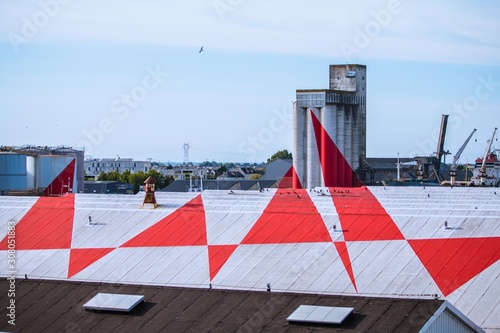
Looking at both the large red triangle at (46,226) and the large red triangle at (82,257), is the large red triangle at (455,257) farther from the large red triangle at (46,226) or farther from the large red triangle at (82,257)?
the large red triangle at (46,226)

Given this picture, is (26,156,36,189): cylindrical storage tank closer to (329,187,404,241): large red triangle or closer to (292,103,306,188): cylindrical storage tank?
(292,103,306,188): cylindrical storage tank

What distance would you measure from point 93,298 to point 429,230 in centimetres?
1194

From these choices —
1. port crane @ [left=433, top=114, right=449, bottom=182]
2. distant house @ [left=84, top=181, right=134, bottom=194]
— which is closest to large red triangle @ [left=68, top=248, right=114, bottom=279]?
port crane @ [left=433, top=114, right=449, bottom=182]

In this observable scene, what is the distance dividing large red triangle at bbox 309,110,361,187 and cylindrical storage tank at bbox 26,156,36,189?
2283 centimetres

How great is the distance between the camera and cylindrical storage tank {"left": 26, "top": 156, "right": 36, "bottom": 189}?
2434 inches

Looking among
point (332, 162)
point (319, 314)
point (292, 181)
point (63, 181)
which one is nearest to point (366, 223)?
point (319, 314)

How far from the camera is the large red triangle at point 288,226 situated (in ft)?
94.3

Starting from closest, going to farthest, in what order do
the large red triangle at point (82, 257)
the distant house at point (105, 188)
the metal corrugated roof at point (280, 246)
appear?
the metal corrugated roof at point (280, 246) → the large red triangle at point (82, 257) → the distant house at point (105, 188)

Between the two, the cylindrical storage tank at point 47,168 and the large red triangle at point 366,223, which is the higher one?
the cylindrical storage tank at point 47,168

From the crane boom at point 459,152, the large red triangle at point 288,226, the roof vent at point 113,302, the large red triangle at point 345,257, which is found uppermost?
the crane boom at point 459,152

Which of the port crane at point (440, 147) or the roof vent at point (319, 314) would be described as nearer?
the roof vent at point (319, 314)

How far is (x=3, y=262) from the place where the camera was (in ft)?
102

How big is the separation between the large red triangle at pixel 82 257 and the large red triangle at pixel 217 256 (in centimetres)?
408

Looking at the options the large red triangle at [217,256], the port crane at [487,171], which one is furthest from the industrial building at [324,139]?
the large red triangle at [217,256]
